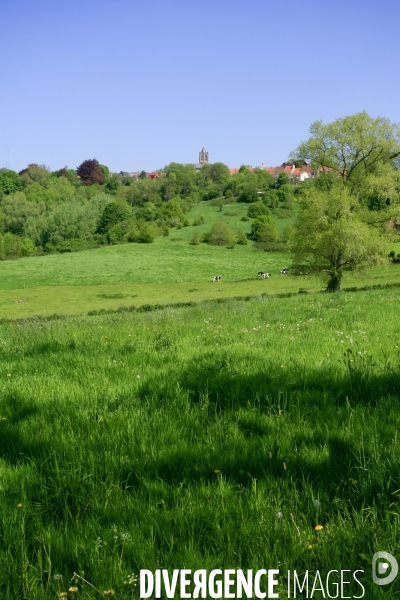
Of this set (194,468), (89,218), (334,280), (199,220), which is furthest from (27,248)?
(194,468)

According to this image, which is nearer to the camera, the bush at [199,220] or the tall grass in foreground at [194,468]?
the tall grass in foreground at [194,468]

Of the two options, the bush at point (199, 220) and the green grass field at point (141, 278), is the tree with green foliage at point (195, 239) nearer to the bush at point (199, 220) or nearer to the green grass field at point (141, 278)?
the green grass field at point (141, 278)

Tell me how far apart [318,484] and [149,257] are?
94.1 meters

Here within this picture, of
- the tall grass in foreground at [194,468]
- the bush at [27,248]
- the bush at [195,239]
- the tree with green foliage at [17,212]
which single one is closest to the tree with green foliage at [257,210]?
the bush at [195,239]

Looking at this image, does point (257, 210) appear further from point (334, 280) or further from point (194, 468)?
point (194, 468)

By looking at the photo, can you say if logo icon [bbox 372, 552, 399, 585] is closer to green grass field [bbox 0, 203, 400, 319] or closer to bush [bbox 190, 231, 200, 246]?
green grass field [bbox 0, 203, 400, 319]

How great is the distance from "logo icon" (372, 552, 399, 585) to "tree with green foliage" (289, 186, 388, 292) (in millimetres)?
32989

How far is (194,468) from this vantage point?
128 inches

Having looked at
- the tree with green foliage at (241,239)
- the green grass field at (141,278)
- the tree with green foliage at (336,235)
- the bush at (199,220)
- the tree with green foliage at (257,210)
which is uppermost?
the tree with green foliage at (257,210)

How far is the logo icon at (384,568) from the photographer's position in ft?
7.25

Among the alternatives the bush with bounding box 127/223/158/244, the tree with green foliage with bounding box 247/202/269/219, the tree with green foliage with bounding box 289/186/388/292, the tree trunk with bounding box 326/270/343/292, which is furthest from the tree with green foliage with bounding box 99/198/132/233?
the tree trunk with bounding box 326/270/343/292

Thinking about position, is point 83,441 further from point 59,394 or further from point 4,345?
point 4,345

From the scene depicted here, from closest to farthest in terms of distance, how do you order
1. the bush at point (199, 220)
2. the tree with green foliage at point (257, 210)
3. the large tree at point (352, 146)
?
the large tree at point (352, 146), the bush at point (199, 220), the tree with green foliage at point (257, 210)

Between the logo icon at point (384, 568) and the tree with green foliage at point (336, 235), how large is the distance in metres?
33.0
